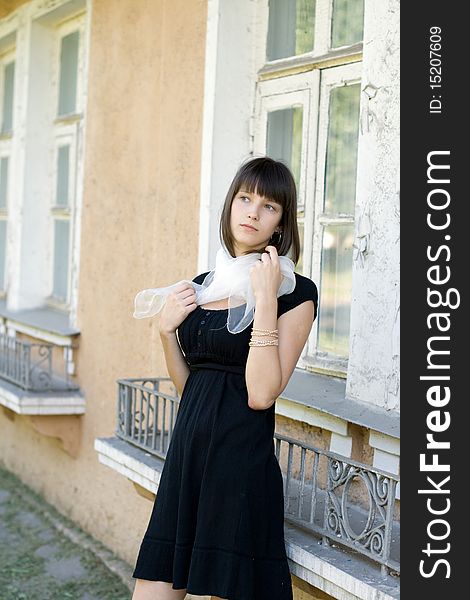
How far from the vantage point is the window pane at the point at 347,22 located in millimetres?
3908

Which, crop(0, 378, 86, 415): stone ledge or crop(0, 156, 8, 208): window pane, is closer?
crop(0, 378, 86, 415): stone ledge

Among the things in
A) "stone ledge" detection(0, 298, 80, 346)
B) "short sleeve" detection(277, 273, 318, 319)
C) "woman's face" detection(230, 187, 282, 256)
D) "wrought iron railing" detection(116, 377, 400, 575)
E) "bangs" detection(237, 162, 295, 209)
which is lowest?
"wrought iron railing" detection(116, 377, 400, 575)

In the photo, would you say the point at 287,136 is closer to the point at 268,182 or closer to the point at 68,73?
the point at 268,182

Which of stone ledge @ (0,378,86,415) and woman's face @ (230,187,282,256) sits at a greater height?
woman's face @ (230,187,282,256)

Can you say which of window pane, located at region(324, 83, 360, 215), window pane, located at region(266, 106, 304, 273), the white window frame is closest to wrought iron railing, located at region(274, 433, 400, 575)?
window pane, located at region(324, 83, 360, 215)

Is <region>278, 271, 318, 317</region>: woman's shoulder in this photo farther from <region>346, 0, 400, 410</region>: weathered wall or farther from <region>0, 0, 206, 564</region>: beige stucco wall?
<region>0, 0, 206, 564</region>: beige stucco wall

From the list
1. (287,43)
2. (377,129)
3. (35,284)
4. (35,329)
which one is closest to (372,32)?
(377,129)

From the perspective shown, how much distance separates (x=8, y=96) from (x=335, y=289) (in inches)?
183

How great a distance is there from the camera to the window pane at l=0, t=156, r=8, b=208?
306 inches

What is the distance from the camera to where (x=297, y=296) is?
284 cm

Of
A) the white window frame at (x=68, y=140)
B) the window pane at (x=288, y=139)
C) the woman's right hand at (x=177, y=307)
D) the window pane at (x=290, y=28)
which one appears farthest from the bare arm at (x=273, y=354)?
the white window frame at (x=68, y=140)

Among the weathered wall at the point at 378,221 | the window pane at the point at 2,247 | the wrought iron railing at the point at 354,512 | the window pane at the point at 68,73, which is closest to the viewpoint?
the wrought iron railing at the point at 354,512

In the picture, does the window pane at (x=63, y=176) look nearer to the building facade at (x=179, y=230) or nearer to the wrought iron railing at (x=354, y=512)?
the building facade at (x=179, y=230)

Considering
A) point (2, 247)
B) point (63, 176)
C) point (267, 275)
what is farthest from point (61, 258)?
point (267, 275)
